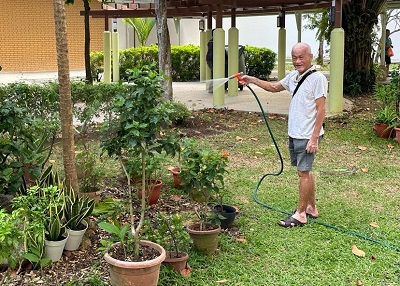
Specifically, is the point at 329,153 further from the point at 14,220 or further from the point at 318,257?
the point at 14,220

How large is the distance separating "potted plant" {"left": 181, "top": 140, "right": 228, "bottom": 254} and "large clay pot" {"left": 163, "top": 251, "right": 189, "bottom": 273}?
0.94 feet

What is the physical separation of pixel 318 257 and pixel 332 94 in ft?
21.3

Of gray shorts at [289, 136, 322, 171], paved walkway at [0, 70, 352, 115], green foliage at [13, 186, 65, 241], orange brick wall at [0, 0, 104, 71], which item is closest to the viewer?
green foliage at [13, 186, 65, 241]

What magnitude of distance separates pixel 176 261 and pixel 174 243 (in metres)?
0.15

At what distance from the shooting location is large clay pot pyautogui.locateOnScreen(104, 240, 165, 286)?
3.17m

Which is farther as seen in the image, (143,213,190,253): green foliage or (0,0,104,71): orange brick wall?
(0,0,104,71): orange brick wall

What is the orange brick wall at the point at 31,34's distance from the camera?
20.4 m

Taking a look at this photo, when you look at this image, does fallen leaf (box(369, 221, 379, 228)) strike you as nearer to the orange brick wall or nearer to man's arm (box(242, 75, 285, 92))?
man's arm (box(242, 75, 285, 92))

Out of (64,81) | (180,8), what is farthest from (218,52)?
(64,81)

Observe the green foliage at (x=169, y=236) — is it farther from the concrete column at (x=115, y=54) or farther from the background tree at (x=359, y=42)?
the concrete column at (x=115, y=54)

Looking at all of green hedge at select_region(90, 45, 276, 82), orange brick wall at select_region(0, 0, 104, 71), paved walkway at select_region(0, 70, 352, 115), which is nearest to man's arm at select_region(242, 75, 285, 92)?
paved walkway at select_region(0, 70, 352, 115)

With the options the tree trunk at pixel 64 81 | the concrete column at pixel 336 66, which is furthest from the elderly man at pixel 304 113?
the concrete column at pixel 336 66

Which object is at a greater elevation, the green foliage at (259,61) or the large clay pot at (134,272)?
the green foliage at (259,61)

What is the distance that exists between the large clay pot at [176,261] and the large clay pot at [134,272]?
13.2 inches
